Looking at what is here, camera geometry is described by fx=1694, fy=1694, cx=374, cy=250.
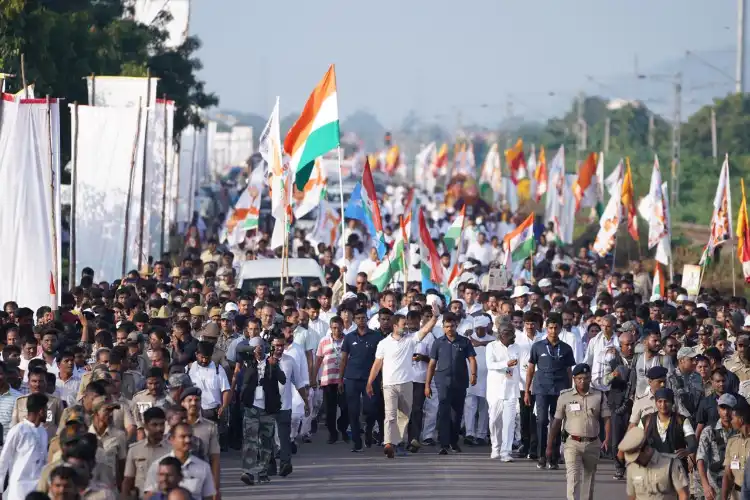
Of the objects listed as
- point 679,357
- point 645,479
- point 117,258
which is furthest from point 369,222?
point 645,479

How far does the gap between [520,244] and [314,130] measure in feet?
21.0

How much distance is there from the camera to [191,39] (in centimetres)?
4897

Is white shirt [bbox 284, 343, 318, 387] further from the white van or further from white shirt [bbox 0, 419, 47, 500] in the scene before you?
the white van

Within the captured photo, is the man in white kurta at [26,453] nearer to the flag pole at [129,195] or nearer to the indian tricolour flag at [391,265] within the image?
the indian tricolour flag at [391,265]

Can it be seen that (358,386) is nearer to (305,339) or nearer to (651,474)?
(305,339)

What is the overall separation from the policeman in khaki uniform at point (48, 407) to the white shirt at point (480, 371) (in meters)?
6.93

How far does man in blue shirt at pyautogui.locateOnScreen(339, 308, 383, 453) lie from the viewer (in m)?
17.5

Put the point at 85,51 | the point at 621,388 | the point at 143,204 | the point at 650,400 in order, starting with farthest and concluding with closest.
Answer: the point at 85,51
the point at 143,204
the point at 621,388
the point at 650,400

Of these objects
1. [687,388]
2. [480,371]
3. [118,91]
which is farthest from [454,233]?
[687,388]

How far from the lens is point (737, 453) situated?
11.7 meters

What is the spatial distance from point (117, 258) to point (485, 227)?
14858 mm

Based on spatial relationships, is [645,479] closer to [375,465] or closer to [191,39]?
[375,465]

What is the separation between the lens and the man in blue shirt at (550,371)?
1645 centimetres

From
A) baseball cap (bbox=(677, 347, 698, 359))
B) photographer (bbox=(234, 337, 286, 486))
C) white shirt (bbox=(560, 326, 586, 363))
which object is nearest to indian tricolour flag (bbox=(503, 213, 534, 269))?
white shirt (bbox=(560, 326, 586, 363))
